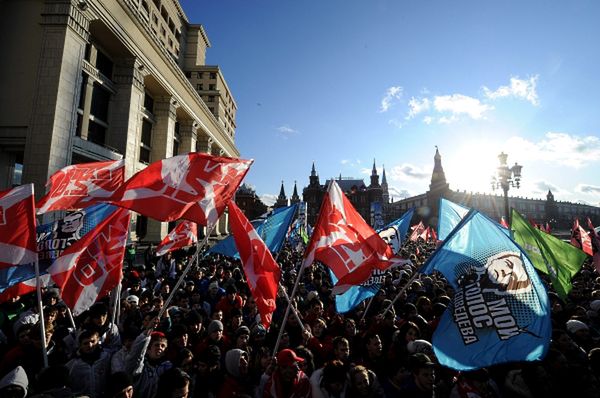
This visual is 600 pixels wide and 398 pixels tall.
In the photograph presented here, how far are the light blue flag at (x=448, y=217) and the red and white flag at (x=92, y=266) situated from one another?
6.47m

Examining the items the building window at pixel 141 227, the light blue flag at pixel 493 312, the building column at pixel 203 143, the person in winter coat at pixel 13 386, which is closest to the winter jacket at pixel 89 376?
the person in winter coat at pixel 13 386

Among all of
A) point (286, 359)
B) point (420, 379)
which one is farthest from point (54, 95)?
point (420, 379)

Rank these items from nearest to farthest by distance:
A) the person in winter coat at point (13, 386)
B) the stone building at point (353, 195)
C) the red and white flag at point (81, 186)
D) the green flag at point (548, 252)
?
1. the person in winter coat at point (13, 386)
2. the red and white flag at point (81, 186)
3. the green flag at point (548, 252)
4. the stone building at point (353, 195)

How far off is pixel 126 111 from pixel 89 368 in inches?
799

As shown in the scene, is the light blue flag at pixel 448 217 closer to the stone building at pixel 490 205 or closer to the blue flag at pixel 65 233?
the blue flag at pixel 65 233

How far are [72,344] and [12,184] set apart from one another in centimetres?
1692

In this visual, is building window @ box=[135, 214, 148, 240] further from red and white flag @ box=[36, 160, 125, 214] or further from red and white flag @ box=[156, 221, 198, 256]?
red and white flag @ box=[36, 160, 125, 214]

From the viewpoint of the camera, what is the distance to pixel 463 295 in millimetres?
3807

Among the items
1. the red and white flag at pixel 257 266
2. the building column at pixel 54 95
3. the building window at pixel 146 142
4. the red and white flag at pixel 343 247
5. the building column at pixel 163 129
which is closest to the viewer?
the red and white flag at pixel 257 266

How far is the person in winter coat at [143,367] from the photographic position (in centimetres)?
339

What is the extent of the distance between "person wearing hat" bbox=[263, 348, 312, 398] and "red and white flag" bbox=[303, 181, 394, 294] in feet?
4.77

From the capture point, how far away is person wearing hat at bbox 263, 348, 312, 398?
331 cm

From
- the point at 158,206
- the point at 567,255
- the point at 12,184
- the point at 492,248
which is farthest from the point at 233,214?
the point at 12,184

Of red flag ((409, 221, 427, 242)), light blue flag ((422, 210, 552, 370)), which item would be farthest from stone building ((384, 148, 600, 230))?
light blue flag ((422, 210, 552, 370))
